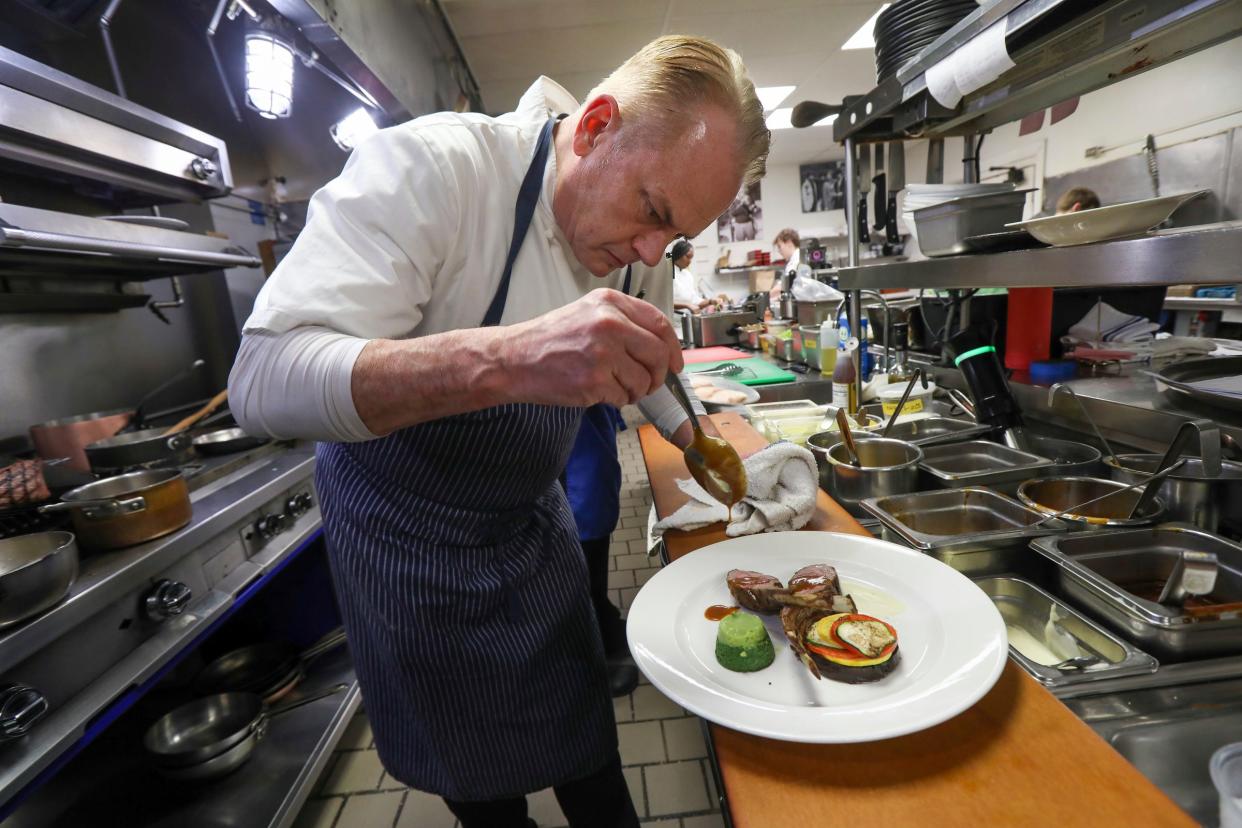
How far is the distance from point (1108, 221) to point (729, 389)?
167 cm

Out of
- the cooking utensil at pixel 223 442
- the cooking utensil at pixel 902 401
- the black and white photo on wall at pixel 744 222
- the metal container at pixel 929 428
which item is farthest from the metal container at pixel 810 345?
the black and white photo on wall at pixel 744 222

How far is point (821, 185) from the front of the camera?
37.5ft

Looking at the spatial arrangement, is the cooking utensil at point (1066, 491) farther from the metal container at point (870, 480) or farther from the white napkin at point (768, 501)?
the white napkin at point (768, 501)

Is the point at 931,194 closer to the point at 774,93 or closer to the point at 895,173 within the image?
the point at 895,173

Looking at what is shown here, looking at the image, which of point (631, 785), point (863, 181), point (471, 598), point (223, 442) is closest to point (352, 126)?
point (223, 442)

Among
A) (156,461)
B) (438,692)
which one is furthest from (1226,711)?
(156,461)

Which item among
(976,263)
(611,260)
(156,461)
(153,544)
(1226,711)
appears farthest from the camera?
(156,461)

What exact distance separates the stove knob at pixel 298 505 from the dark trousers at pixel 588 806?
1184mm

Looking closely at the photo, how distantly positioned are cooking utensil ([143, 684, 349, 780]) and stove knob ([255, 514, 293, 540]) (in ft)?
1.96

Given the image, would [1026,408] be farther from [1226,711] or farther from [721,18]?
[721,18]

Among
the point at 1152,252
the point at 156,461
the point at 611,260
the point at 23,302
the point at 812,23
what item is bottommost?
the point at 156,461

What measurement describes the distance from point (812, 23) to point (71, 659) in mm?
6179

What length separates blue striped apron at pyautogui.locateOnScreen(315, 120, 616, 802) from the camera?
3.81ft

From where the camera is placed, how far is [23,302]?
1962 millimetres
